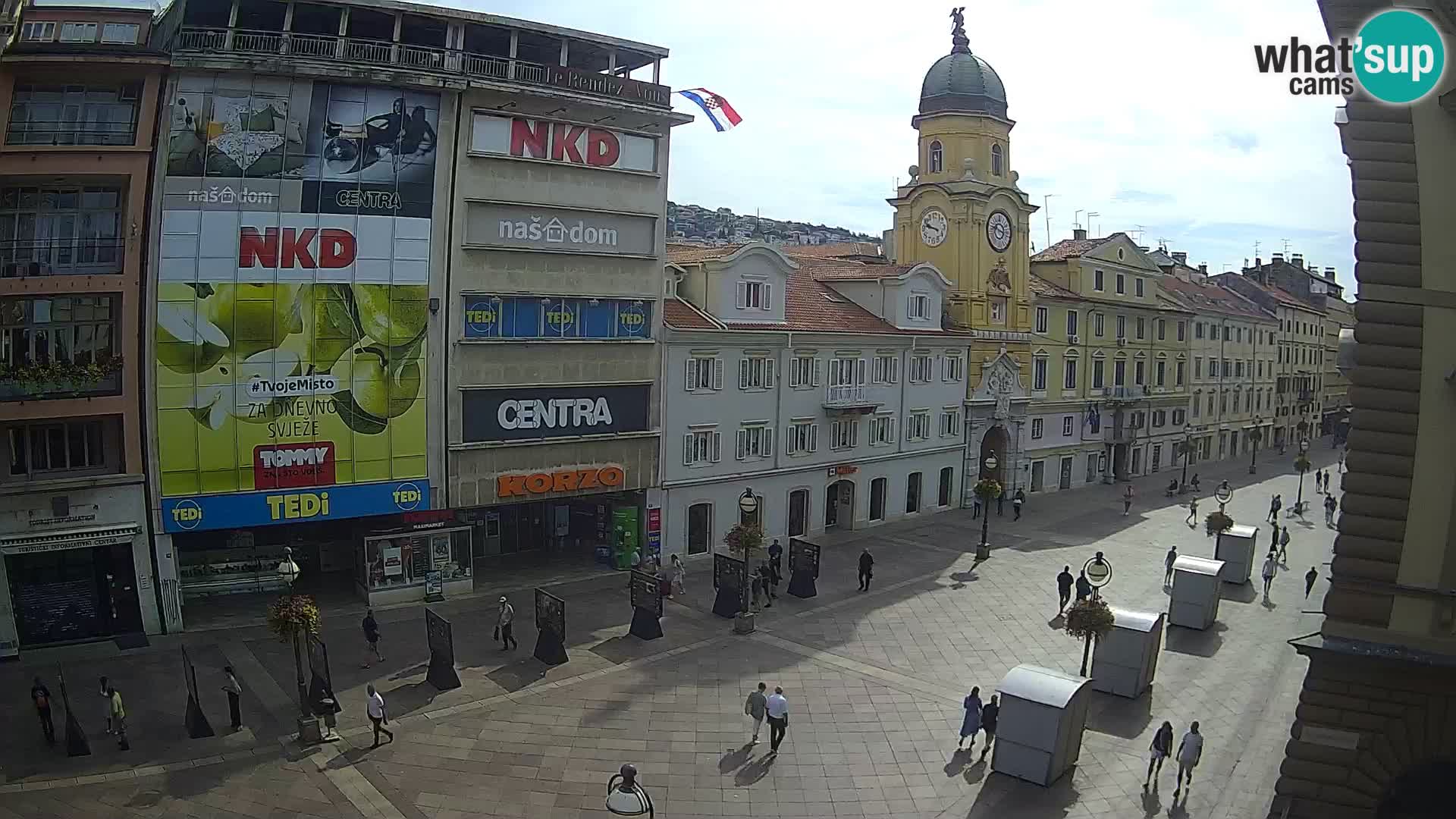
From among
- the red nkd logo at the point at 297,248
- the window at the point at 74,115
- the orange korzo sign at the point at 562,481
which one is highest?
the window at the point at 74,115

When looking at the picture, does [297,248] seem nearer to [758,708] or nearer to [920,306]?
[758,708]

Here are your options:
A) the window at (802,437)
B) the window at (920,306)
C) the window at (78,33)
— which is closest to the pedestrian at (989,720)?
the window at (802,437)

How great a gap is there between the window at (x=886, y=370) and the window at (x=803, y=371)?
3.96 meters

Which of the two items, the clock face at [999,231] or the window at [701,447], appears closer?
the window at [701,447]

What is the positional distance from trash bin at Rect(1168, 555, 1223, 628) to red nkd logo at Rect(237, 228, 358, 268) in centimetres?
2740

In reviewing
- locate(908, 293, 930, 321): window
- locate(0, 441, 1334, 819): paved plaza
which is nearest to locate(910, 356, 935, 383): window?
locate(908, 293, 930, 321): window

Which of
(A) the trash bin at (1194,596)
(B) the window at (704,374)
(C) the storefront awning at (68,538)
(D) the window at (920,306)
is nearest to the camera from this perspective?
(C) the storefront awning at (68,538)

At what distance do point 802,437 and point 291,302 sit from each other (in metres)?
21.5

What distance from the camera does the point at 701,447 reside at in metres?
39.6

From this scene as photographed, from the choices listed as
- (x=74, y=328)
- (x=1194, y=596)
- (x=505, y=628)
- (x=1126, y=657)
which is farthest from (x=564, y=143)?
(x=1194, y=596)

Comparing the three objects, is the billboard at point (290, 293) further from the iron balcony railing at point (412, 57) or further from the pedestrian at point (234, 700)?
the pedestrian at point (234, 700)

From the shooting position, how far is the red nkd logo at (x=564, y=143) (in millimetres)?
33438

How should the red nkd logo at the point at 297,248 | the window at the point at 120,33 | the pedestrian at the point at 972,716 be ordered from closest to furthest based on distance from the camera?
the pedestrian at the point at 972,716
the window at the point at 120,33
the red nkd logo at the point at 297,248

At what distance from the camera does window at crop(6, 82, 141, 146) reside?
27578mm
